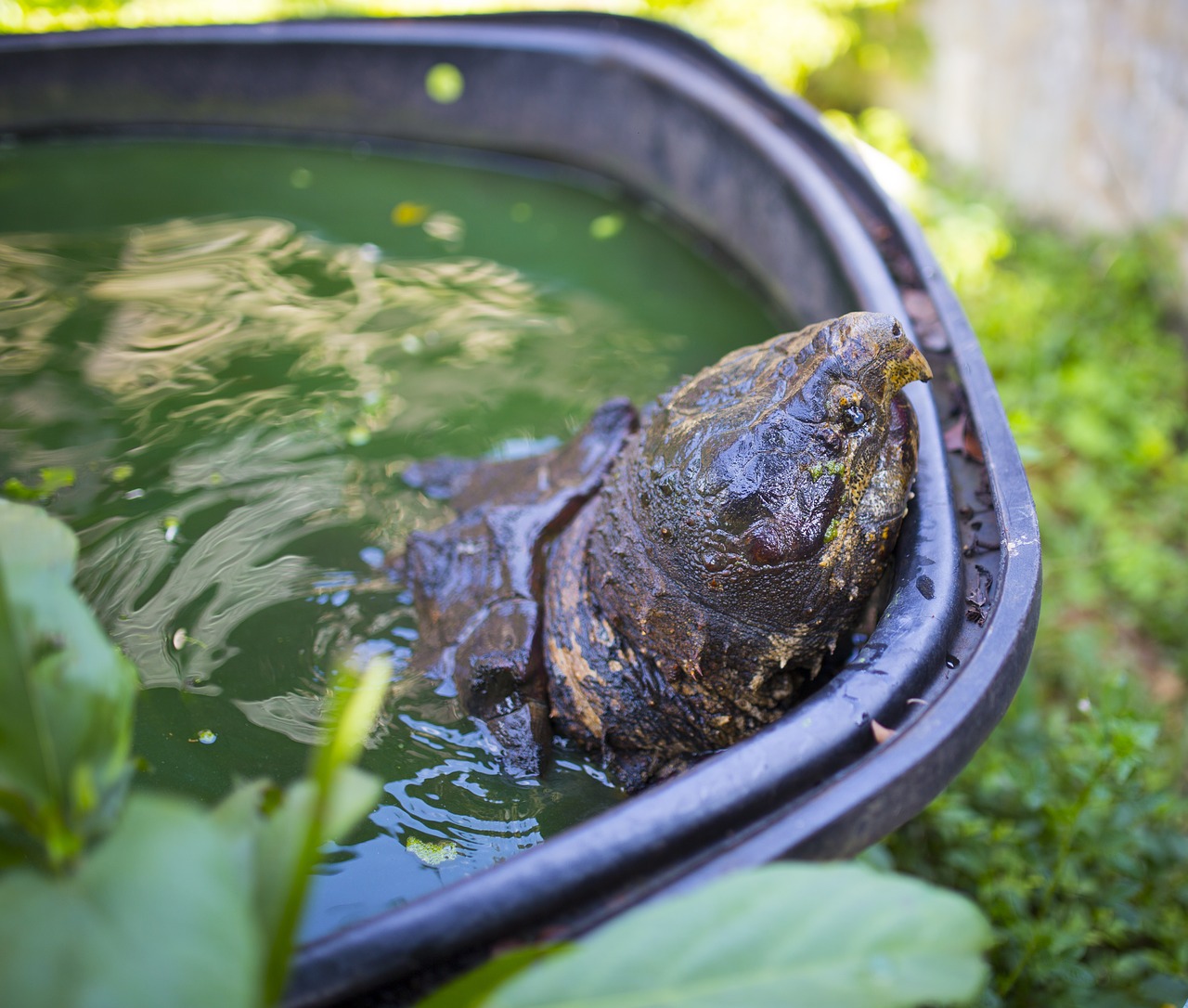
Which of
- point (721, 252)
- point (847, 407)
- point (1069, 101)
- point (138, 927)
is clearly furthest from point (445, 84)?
point (138, 927)

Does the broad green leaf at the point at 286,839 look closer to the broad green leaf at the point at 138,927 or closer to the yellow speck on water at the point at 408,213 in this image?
the broad green leaf at the point at 138,927

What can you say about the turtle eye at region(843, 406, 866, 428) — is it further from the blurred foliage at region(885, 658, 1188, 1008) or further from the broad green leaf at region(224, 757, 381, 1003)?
the broad green leaf at region(224, 757, 381, 1003)

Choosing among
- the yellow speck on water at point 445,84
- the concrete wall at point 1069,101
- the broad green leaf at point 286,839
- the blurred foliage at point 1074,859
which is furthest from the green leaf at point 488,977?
the concrete wall at point 1069,101

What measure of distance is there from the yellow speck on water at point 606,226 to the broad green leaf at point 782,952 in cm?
335

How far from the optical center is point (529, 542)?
6.81 ft

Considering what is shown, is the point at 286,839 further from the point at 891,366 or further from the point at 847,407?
the point at 891,366

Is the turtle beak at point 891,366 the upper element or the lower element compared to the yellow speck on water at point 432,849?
upper

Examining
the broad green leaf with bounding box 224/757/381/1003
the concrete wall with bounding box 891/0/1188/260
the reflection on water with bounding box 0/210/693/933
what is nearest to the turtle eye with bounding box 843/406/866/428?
the reflection on water with bounding box 0/210/693/933

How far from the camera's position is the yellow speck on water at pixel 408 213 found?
151 inches

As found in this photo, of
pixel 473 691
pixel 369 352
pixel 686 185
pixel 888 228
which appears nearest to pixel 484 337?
pixel 369 352

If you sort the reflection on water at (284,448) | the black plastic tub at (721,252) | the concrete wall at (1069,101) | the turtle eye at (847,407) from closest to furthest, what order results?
the black plastic tub at (721,252)
the turtle eye at (847,407)
the reflection on water at (284,448)
the concrete wall at (1069,101)

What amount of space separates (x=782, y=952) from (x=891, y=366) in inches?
42.0

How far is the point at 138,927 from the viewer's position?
0.69 meters

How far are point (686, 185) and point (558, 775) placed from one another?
2570mm
